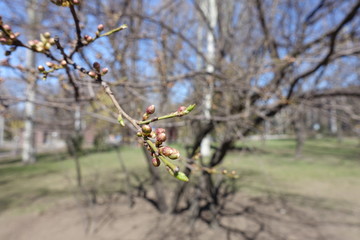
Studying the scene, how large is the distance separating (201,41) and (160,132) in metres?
6.45

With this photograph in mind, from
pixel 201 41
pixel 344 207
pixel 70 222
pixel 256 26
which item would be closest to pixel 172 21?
pixel 201 41

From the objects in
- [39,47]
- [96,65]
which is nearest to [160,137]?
[96,65]

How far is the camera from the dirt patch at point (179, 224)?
163 inches

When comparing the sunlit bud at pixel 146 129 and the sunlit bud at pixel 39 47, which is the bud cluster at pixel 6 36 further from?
the sunlit bud at pixel 146 129

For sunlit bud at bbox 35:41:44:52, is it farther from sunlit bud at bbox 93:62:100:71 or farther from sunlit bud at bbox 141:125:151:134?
sunlit bud at bbox 141:125:151:134

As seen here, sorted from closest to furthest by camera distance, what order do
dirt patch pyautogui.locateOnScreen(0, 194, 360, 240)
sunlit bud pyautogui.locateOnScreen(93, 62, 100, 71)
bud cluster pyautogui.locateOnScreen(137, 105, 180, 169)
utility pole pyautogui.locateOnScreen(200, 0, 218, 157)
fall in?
bud cluster pyautogui.locateOnScreen(137, 105, 180, 169) → sunlit bud pyautogui.locateOnScreen(93, 62, 100, 71) → utility pole pyautogui.locateOnScreen(200, 0, 218, 157) → dirt patch pyautogui.locateOnScreen(0, 194, 360, 240)

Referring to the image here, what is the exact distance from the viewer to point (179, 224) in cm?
455

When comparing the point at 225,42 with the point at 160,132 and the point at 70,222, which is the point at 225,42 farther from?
the point at 70,222

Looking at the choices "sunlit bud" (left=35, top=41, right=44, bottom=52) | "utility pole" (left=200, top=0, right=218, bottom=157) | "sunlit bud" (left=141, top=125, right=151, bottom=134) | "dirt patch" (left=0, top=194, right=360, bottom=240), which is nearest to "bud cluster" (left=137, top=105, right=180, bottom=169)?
"sunlit bud" (left=141, top=125, right=151, bottom=134)

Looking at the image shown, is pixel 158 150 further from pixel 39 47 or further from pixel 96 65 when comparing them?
pixel 39 47

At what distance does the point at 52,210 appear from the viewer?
5484 millimetres

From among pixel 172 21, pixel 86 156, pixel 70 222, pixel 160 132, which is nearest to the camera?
pixel 160 132

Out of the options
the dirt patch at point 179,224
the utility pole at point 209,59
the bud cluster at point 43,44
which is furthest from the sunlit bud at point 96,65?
the dirt patch at point 179,224

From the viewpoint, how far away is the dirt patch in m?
4.13
